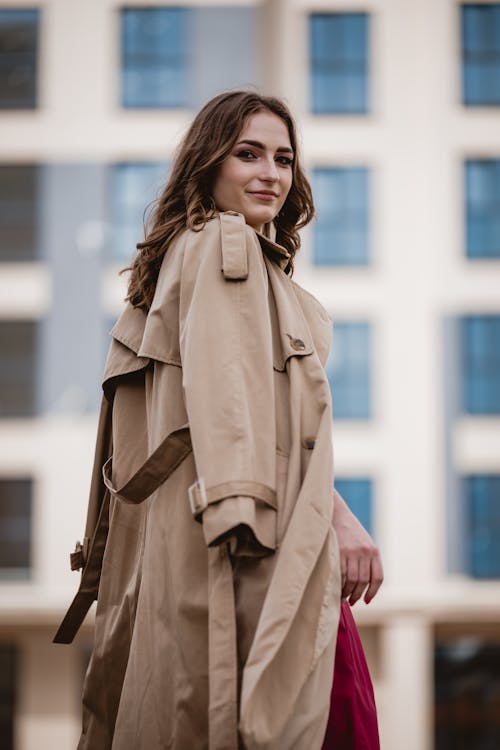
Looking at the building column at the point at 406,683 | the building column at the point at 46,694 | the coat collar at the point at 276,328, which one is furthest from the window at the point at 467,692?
→ the coat collar at the point at 276,328

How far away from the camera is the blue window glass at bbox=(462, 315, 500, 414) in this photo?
18938mm

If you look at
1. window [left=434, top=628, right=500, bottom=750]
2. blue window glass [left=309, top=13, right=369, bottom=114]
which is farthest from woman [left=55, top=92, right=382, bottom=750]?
window [left=434, top=628, right=500, bottom=750]

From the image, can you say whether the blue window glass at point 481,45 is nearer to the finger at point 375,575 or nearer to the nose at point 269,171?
the nose at point 269,171

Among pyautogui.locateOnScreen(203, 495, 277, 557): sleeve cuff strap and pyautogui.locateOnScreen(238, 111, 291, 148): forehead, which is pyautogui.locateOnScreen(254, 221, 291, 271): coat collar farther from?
pyautogui.locateOnScreen(203, 495, 277, 557): sleeve cuff strap

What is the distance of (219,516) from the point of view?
2.08 metres

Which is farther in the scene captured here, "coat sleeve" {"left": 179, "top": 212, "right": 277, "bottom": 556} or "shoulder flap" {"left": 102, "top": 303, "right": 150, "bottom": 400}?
"shoulder flap" {"left": 102, "top": 303, "right": 150, "bottom": 400}

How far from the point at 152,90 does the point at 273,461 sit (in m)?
17.1

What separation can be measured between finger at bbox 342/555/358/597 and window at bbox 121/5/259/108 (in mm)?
16823

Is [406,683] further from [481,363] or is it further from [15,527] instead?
[15,527]

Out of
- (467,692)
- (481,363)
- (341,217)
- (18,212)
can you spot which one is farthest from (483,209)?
(467,692)

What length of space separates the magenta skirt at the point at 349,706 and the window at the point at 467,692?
17873 millimetres

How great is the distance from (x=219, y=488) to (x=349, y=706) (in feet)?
1.95

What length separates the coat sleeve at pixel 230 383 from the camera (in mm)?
2105

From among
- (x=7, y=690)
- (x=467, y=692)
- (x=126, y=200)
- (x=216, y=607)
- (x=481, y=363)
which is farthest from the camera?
(x=467, y=692)
